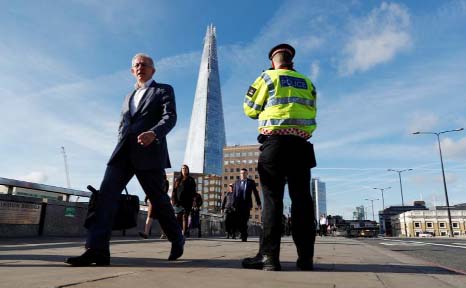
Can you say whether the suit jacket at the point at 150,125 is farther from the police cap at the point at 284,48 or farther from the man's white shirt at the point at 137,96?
the police cap at the point at 284,48

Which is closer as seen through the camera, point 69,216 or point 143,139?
point 143,139

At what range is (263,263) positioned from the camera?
317 cm

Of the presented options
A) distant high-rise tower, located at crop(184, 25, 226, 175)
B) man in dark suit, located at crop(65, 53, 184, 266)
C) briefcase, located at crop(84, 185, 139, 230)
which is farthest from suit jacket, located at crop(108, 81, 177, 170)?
distant high-rise tower, located at crop(184, 25, 226, 175)

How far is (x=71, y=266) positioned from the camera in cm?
312

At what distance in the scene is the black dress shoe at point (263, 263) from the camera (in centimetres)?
312

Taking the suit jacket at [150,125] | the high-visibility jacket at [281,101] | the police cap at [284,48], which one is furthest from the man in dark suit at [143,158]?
the police cap at [284,48]

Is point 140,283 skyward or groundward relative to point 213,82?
groundward

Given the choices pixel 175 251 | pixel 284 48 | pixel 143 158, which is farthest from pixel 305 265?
pixel 284 48

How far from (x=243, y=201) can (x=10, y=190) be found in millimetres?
5674

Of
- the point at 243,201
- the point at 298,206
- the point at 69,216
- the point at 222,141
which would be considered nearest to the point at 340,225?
the point at 243,201

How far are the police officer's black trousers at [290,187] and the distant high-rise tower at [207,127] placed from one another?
163m

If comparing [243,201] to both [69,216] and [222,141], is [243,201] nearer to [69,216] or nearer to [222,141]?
[69,216]

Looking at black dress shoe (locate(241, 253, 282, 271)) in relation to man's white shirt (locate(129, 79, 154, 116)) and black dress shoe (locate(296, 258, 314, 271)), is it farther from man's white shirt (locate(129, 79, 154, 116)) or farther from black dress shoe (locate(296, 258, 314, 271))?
man's white shirt (locate(129, 79, 154, 116))

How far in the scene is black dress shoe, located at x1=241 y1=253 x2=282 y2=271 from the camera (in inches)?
123
